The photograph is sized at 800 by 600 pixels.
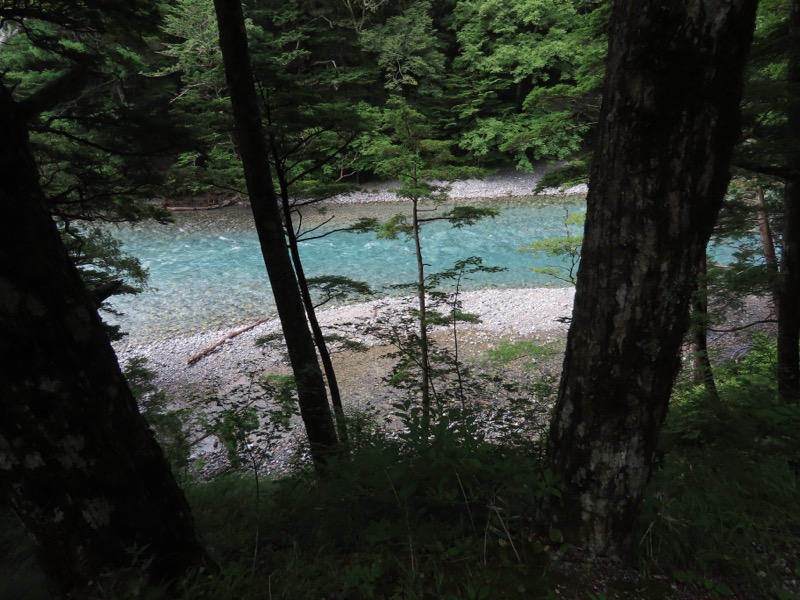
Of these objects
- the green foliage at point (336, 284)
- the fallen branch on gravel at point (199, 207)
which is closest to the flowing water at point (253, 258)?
the fallen branch on gravel at point (199, 207)

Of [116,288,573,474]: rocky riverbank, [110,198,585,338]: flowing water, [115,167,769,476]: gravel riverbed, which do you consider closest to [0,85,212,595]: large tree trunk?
[115,167,769,476]: gravel riverbed

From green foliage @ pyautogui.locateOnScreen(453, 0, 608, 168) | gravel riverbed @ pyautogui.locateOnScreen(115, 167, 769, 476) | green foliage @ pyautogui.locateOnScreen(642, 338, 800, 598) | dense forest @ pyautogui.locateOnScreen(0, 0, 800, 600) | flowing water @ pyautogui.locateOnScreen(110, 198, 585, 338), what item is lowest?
gravel riverbed @ pyautogui.locateOnScreen(115, 167, 769, 476)

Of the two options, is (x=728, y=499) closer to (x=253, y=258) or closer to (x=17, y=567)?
(x=17, y=567)

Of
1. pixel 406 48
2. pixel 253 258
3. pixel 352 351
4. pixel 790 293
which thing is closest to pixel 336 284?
pixel 352 351

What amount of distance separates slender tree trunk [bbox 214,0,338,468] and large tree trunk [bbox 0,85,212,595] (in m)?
2.00

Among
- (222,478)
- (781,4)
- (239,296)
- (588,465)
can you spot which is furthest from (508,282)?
(588,465)

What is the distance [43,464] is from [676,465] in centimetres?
318

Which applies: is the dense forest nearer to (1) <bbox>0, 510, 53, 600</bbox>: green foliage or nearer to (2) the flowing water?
(1) <bbox>0, 510, 53, 600</bbox>: green foliage

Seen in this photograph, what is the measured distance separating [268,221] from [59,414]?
3.07 m

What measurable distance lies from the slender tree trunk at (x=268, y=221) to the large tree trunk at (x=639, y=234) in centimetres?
228

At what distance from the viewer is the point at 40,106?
2.50 m

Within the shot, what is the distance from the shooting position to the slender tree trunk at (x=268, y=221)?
12.9ft

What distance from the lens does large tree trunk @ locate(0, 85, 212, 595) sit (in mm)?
1395

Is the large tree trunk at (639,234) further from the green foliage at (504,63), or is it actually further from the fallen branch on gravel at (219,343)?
the green foliage at (504,63)
